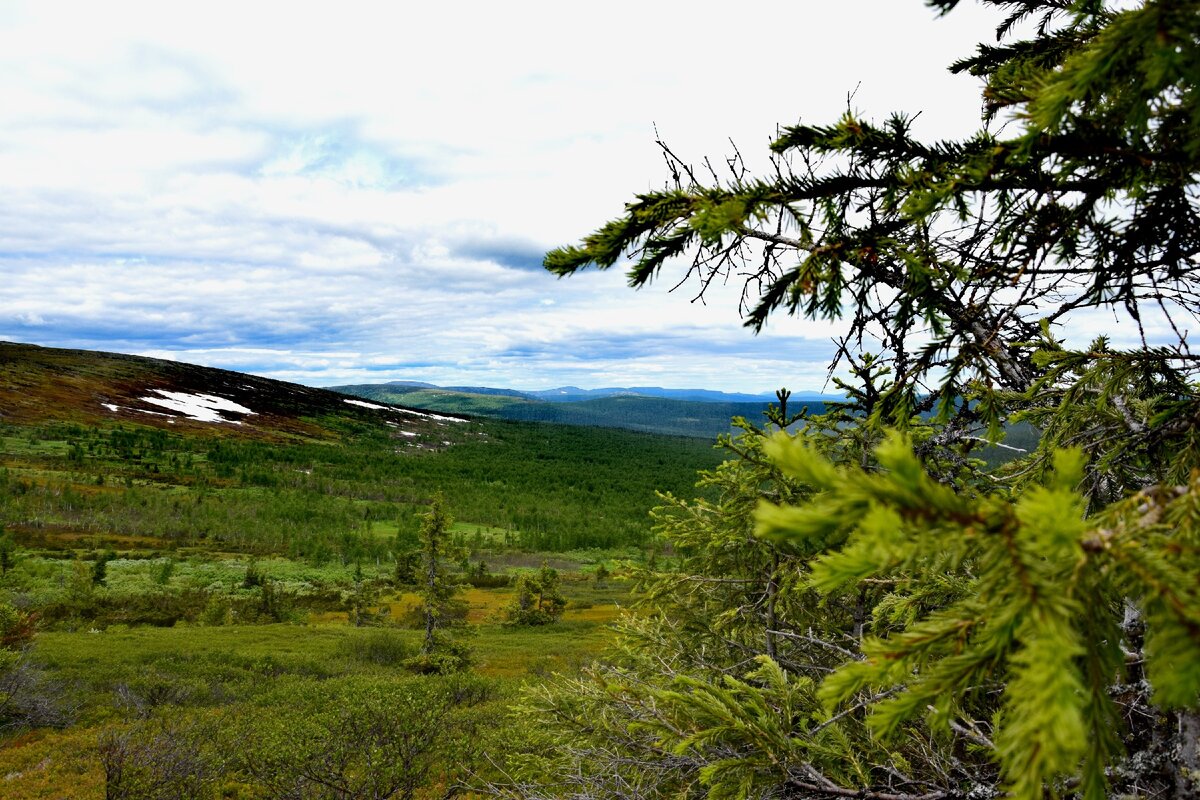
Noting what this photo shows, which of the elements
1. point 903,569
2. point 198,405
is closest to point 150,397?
point 198,405

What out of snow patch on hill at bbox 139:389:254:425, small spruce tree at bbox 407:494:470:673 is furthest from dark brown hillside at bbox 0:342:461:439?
small spruce tree at bbox 407:494:470:673

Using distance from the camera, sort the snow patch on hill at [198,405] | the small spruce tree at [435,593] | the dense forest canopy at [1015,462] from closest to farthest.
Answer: the dense forest canopy at [1015,462], the small spruce tree at [435,593], the snow patch on hill at [198,405]

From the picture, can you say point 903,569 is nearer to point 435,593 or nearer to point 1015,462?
point 1015,462

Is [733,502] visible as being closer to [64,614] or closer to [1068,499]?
[1068,499]

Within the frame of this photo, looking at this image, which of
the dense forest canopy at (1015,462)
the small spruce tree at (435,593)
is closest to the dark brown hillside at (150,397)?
the small spruce tree at (435,593)

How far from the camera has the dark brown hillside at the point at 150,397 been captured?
100 m

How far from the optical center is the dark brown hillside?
3944 inches

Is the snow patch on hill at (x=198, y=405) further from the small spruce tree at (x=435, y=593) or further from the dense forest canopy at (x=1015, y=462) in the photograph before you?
the dense forest canopy at (x=1015, y=462)

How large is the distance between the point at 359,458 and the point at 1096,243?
13112 centimetres

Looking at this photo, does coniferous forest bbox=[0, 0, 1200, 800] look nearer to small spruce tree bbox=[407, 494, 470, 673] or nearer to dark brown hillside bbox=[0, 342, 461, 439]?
small spruce tree bbox=[407, 494, 470, 673]

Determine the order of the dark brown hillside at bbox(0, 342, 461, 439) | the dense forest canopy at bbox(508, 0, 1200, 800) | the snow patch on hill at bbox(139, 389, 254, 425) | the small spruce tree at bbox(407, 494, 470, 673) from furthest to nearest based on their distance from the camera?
the snow patch on hill at bbox(139, 389, 254, 425)
the dark brown hillside at bbox(0, 342, 461, 439)
the small spruce tree at bbox(407, 494, 470, 673)
the dense forest canopy at bbox(508, 0, 1200, 800)

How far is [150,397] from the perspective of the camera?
113 meters

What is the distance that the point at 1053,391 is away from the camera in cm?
294

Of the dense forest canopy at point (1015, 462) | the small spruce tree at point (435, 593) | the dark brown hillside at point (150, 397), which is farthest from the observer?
the dark brown hillside at point (150, 397)
